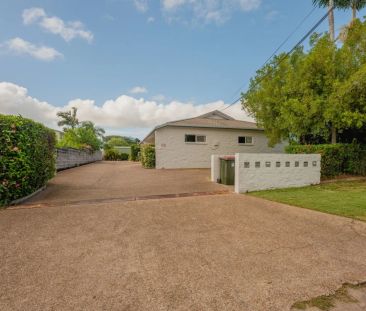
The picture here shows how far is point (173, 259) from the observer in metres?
2.91

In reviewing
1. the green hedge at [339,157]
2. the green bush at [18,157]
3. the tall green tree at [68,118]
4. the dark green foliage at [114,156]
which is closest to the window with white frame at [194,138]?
the green hedge at [339,157]

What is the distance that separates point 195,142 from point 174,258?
13.1 metres

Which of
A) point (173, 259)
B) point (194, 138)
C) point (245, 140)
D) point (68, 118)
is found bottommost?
point (173, 259)

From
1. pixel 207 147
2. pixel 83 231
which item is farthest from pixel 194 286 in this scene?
pixel 207 147

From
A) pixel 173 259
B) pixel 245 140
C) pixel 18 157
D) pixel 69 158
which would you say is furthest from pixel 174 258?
pixel 69 158

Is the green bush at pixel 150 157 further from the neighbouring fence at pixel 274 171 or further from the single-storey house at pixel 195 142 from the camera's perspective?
the neighbouring fence at pixel 274 171

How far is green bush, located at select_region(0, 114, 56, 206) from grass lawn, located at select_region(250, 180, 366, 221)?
7.04 m

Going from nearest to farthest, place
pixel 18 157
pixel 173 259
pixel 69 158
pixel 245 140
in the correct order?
pixel 173 259, pixel 18 157, pixel 245 140, pixel 69 158

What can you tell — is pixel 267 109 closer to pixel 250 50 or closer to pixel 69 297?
pixel 250 50

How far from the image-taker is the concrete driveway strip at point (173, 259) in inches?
83.0

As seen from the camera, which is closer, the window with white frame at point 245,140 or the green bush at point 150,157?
the green bush at point 150,157

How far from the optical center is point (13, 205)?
18.7 ft

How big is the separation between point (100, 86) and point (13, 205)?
11.2 m

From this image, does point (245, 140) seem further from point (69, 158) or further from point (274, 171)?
point (69, 158)
